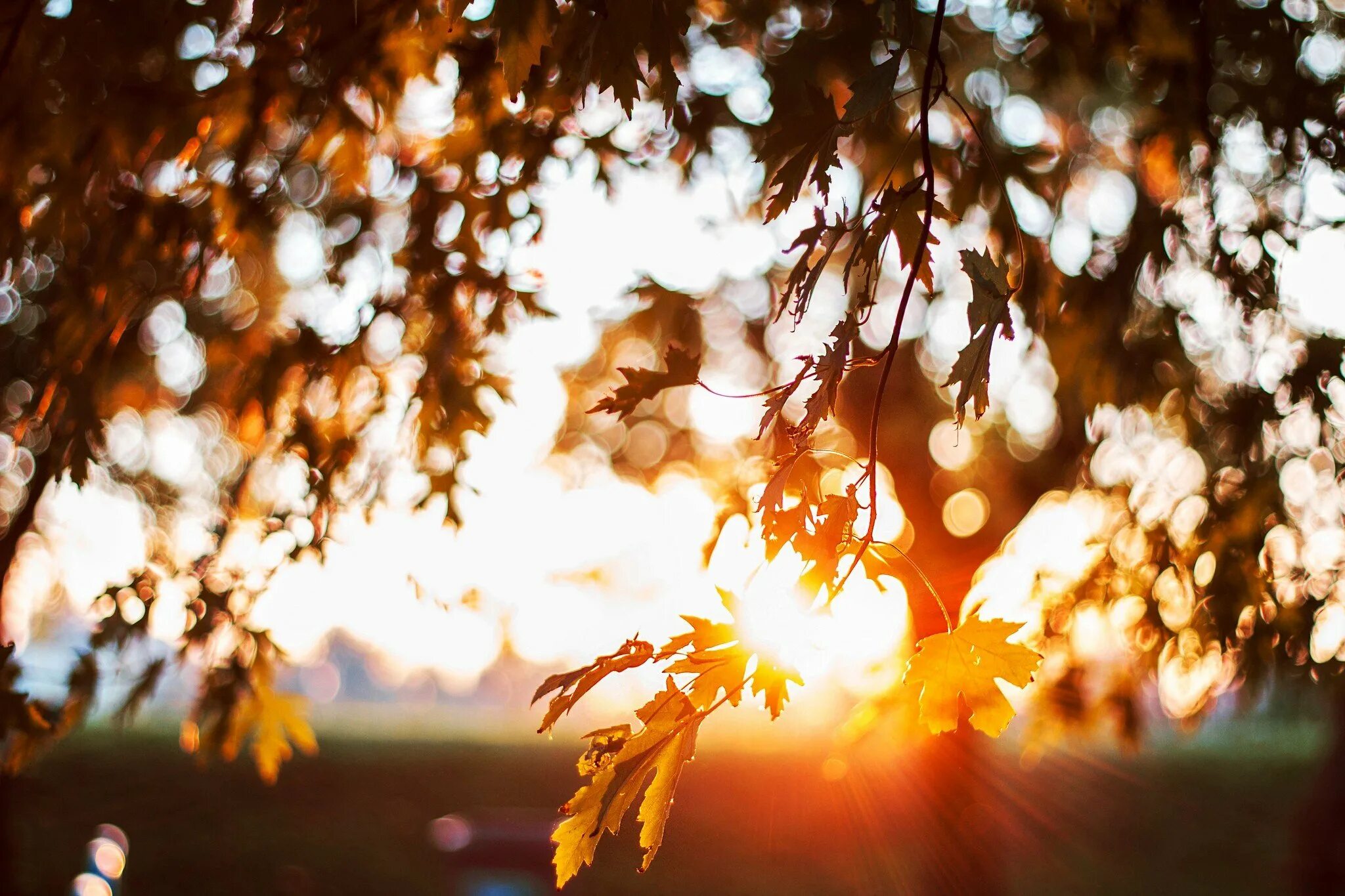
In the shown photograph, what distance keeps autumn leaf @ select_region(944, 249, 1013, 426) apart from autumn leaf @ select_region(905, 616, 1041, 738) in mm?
429

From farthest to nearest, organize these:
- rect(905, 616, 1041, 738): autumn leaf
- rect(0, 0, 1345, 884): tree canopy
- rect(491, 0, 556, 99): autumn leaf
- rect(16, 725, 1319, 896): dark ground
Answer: rect(16, 725, 1319, 896): dark ground
rect(0, 0, 1345, 884): tree canopy
rect(491, 0, 556, 99): autumn leaf
rect(905, 616, 1041, 738): autumn leaf

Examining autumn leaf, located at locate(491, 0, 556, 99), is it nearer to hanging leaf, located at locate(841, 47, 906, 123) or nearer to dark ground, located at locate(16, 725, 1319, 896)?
hanging leaf, located at locate(841, 47, 906, 123)

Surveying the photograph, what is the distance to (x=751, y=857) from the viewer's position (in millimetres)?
13828

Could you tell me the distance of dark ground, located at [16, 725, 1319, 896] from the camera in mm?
12445

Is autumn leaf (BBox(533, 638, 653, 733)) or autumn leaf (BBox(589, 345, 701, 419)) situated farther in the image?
autumn leaf (BBox(589, 345, 701, 419))

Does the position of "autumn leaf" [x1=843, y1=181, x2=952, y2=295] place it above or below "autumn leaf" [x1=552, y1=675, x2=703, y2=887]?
above

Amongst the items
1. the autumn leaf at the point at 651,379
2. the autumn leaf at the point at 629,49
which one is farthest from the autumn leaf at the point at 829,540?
the autumn leaf at the point at 629,49

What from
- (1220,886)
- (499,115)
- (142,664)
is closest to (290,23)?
(499,115)

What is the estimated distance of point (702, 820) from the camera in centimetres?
1510

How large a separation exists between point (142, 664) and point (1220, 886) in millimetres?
15425

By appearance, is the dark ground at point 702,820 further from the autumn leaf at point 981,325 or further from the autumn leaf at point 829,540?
the autumn leaf at point 981,325

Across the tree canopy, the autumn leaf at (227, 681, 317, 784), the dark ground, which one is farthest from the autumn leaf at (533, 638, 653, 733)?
the dark ground

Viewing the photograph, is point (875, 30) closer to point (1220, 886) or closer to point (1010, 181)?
point (1010, 181)

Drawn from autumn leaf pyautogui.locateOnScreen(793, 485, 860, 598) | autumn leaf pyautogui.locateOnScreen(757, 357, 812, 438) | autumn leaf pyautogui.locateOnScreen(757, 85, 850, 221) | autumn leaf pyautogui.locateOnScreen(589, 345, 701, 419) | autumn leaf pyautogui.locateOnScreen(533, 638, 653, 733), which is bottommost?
autumn leaf pyautogui.locateOnScreen(533, 638, 653, 733)
